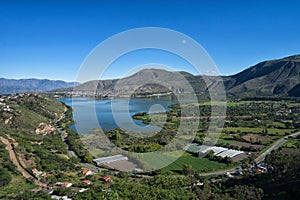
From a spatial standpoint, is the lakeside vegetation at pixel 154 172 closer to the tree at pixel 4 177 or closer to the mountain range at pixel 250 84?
the tree at pixel 4 177

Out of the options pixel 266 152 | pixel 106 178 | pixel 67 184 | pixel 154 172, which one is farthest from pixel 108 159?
pixel 266 152

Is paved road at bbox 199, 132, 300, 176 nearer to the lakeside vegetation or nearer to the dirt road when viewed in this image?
the lakeside vegetation

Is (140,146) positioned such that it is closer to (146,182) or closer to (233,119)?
(146,182)

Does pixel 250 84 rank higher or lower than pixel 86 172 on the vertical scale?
higher

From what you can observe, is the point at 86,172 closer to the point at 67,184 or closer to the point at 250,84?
the point at 67,184

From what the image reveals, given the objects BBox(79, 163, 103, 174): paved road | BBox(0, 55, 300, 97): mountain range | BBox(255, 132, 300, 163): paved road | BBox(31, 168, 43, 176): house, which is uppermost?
BBox(0, 55, 300, 97): mountain range

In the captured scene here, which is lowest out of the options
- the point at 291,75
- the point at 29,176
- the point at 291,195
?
the point at 29,176

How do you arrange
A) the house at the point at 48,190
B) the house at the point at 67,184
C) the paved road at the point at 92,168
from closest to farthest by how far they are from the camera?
the house at the point at 48,190 < the house at the point at 67,184 < the paved road at the point at 92,168

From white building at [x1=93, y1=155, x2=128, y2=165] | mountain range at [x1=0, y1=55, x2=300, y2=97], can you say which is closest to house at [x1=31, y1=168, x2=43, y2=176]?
white building at [x1=93, y1=155, x2=128, y2=165]

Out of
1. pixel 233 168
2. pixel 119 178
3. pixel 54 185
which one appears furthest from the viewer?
pixel 233 168

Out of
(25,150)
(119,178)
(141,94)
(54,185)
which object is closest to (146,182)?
(119,178)

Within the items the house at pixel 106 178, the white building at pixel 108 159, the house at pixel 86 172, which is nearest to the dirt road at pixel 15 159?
the house at pixel 86 172
